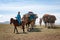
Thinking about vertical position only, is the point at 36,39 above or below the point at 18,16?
below

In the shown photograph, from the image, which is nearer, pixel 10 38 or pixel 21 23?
pixel 10 38

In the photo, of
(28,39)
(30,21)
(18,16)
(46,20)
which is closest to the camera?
(28,39)

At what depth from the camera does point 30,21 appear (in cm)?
3350

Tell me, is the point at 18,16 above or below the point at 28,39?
above

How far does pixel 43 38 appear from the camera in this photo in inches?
964

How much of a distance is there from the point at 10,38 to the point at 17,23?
548 cm

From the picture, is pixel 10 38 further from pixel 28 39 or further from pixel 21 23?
pixel 21 23

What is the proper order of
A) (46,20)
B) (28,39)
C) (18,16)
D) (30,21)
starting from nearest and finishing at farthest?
1. (28,39)
2. (18,16)
3. (30,21)
4. (46,20)

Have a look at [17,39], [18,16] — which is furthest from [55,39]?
[18,16]

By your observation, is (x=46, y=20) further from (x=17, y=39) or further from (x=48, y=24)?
(x=17, y=39)

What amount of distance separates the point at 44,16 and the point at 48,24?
2.13 m

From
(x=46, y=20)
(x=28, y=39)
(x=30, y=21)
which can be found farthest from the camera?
(x=46, y=20)

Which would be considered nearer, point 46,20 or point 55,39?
point 55,39

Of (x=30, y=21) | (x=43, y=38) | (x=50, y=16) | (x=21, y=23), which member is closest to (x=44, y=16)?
(x=50, y=16)
